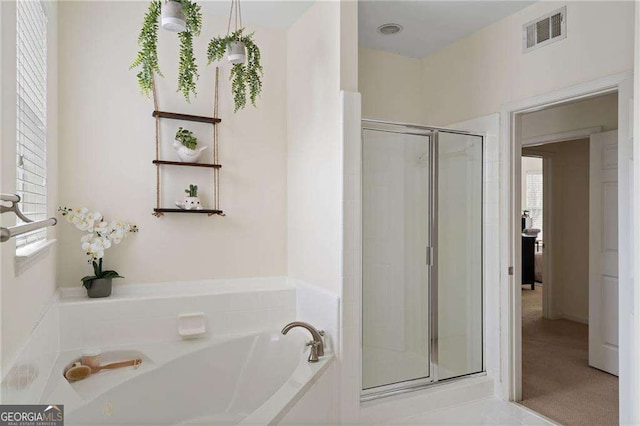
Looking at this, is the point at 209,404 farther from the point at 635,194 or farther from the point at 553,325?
the point at 553,325

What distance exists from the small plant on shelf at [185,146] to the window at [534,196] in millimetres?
8329

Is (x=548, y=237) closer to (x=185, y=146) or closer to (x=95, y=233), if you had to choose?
(x=185, y=146)

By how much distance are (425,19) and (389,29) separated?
0.27 meters

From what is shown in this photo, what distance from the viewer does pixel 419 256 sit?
2.98 m

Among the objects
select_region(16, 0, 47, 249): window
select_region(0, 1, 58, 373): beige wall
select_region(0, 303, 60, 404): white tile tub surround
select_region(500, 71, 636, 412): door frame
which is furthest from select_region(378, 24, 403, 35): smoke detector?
select_region(0, 303, 60, 404): white tile tub surround

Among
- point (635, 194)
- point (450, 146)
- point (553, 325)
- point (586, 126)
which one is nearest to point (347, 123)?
point (450, 146)

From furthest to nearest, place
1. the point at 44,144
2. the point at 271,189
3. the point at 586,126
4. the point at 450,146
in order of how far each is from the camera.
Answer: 1. the point at 586,126
2. the point at 271,189
3. the point at 450,146
4. the point at 44,144

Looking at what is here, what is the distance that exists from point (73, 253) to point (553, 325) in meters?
4.93

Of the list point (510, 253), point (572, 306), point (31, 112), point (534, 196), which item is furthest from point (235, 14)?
point (534, 196)

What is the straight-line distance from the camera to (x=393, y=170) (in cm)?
287

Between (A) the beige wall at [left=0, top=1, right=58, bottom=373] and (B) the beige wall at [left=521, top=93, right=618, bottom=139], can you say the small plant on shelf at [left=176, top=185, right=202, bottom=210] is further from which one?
(B) the beige wall at [left=521, top=93, right=618, bottom=139]

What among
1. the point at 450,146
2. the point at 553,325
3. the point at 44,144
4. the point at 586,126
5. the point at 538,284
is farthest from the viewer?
the point at 538,284

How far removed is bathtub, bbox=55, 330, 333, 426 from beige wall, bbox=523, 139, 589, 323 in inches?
155

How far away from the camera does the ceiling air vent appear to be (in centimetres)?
264
